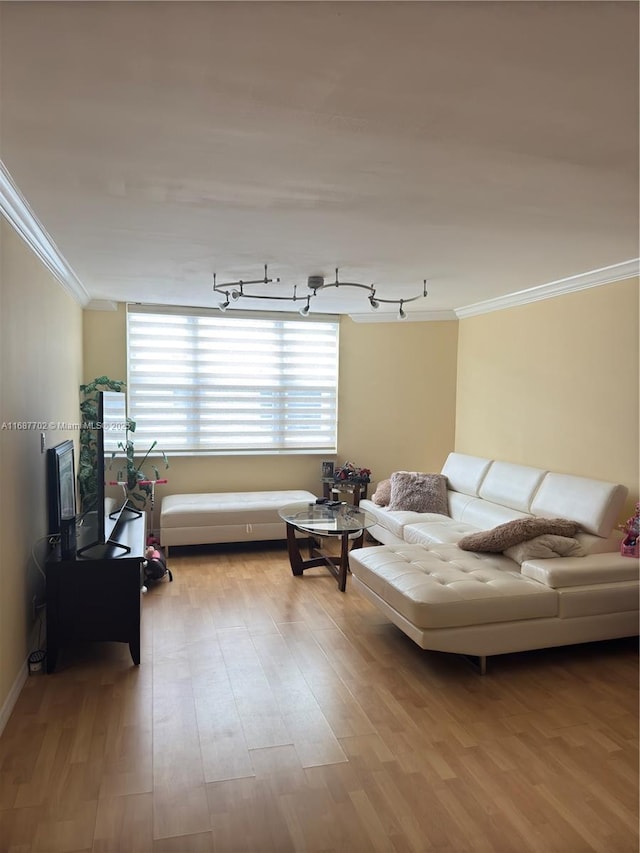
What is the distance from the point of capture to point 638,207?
271 cm

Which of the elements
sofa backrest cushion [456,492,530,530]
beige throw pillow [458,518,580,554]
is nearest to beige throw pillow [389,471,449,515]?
sofa backrest cushion [456,492,530,530]

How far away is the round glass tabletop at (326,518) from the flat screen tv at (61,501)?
164 cm

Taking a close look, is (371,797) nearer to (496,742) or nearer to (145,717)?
(496,742)

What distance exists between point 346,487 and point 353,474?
6.6 inches

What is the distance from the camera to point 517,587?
3207 millimetres

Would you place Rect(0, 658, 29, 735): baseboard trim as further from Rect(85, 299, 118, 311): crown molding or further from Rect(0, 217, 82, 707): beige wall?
Rect(85, 299, 118, 311): crown molding

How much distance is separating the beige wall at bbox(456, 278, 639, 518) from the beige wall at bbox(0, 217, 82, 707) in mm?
3757

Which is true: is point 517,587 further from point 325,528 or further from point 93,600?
point 93,600

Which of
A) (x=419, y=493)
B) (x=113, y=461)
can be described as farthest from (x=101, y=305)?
(x=419, y=493)

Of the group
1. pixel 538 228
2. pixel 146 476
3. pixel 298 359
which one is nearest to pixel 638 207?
pixel 538 228

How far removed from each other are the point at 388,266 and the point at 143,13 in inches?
110

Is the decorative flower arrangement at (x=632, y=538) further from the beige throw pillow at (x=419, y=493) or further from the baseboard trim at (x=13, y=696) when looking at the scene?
the baseboard trim at (x=13, y=696)

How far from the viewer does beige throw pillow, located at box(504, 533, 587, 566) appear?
3.54 metres

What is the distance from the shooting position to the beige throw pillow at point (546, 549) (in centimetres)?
354
